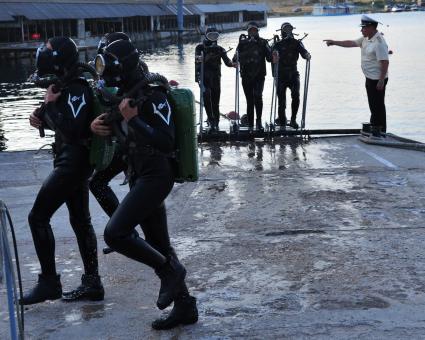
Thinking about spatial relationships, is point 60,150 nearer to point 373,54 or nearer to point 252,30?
point 373,54

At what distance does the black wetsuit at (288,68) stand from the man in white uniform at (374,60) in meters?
0.90

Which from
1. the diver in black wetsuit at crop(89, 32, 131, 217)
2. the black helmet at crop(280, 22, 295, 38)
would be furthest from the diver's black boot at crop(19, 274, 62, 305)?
the black helmet at crop(280, 22, 295, 38)

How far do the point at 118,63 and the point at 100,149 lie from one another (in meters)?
0.69

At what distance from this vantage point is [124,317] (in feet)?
16.3

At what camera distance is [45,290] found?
5180 millimetres

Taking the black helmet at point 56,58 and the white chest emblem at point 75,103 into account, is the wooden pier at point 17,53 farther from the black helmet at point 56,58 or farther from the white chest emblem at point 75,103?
the white chest emblem at point 75,103

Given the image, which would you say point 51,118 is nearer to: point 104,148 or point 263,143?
point 104,148

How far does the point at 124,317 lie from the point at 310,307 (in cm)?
116

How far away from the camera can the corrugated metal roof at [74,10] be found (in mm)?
63250

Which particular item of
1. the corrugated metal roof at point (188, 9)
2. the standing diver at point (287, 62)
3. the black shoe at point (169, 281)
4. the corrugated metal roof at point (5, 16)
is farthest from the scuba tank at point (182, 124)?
the corrugated metal roof at point (188, 9)

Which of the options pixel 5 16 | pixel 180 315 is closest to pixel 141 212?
pixel 180 315

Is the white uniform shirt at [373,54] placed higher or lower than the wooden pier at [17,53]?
higher

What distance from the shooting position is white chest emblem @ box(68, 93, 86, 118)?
16.4 feet

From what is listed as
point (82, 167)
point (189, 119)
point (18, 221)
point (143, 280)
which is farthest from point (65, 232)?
point (189, 119)
